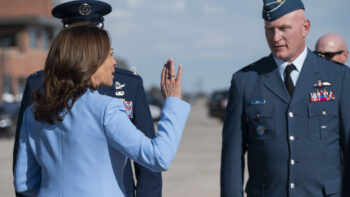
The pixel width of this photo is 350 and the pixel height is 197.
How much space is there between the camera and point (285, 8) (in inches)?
125

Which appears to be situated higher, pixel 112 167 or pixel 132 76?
pixel 132 76

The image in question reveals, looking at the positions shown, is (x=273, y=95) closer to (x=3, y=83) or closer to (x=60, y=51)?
(x=60, y=51)

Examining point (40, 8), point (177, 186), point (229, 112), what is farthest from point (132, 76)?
point (40, 8)

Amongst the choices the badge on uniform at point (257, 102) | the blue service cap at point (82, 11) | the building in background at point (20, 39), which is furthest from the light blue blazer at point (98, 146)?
the building in background at point (20, 39)

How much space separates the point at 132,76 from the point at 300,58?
1075mm

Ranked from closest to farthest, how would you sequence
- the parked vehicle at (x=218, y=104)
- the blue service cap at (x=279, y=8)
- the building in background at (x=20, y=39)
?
the blue service cap at (x=279, y=8) < the parked vehicle at (x=218, y=104) < the building in background at (x=20, y=39)

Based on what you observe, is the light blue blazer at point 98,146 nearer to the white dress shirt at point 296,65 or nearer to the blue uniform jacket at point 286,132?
the blue uniform jacket at point 286,132

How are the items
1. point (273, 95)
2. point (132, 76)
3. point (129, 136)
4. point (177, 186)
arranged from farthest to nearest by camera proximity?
point (177, 186) < point (132, 76) < point (273, 95) < point (129, 136)

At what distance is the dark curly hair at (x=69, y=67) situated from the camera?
2.41 m

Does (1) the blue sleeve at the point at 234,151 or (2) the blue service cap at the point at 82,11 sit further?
(2) the blue service cap at the point at 82,11

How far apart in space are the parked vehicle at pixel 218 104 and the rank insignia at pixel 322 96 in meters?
23.8

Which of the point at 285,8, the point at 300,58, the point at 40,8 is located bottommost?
the point at 300,58

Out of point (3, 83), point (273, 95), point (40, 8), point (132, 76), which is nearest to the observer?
point (273, 95)

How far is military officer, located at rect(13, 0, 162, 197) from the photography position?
10.8 ft
